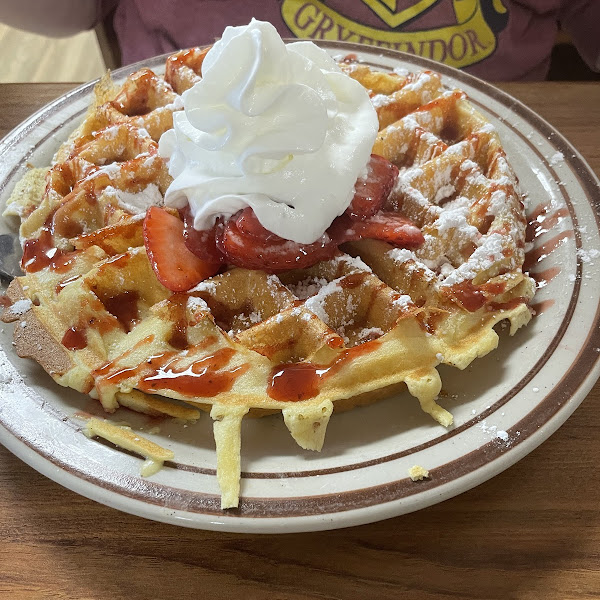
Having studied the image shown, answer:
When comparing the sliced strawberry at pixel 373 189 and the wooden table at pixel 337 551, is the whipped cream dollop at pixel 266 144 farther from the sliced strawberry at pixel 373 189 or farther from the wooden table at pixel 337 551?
the wooden table at pixel 337 551

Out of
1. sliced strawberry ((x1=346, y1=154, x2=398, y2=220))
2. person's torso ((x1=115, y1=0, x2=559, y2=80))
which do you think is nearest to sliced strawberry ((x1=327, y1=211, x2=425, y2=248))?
sliced strawberry ((x1=346, y1=154, x2=398, y2=220))

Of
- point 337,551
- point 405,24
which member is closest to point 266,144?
point 337,551

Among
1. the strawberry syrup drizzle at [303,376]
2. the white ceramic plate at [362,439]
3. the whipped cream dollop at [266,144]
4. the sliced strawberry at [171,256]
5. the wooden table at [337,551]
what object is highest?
the whipped cream dollop at [266,144]

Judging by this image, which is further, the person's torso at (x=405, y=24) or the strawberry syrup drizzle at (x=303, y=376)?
the person's torso at (x=405, y=24)

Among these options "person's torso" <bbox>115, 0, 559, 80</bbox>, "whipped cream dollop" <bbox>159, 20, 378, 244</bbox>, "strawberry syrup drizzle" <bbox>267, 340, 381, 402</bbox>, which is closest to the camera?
"strawberry syrup drizzle" <bbox>267, 340, 381, 402</bbox>

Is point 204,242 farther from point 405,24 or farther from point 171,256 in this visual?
point 405,24

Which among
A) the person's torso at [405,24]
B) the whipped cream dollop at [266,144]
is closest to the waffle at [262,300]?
the whipped cream dollop at [266,144]

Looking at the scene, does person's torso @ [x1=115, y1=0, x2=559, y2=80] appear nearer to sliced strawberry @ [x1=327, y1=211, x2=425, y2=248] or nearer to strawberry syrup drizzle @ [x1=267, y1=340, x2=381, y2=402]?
sliced strawberry @ [x1=327, y1=211, x2=425, y2=248]

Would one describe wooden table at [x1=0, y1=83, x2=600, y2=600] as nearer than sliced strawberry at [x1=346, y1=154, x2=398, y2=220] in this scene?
Yes
